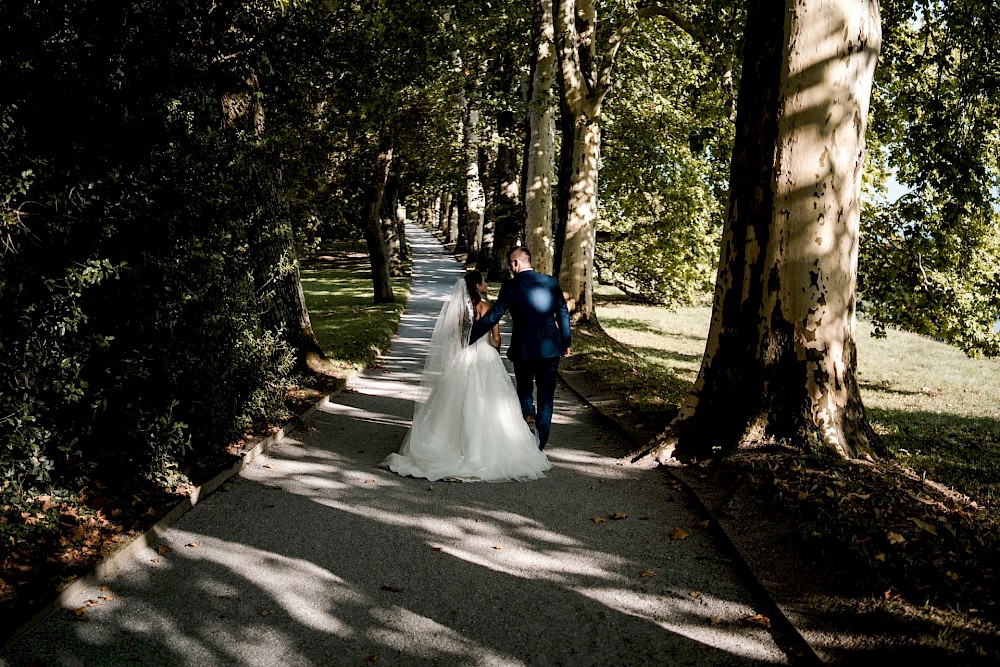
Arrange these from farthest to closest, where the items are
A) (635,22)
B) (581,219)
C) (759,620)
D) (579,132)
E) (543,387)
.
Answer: (635,22) → (581,219) → (579,132) → (543,387) → (759,620)

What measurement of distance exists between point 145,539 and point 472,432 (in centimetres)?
323

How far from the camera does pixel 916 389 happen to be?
16.6 m

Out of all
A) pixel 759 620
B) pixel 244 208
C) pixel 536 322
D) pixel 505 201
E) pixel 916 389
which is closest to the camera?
pixel 759 620

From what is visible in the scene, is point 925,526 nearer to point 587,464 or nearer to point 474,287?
point 587,464

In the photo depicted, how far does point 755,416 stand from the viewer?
713cm

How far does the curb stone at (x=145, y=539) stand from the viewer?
170 inches

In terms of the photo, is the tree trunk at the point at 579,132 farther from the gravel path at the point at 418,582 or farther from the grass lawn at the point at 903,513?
the gravel path at the point at 418,582

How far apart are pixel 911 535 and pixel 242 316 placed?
6.04m

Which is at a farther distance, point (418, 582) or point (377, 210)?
point (377, 210)

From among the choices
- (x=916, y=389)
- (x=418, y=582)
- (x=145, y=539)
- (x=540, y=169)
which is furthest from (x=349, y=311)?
(x=418, y=582)

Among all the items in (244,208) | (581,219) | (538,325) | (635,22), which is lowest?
(538,325)

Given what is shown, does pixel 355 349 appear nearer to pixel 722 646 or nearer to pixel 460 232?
pixel 722 646

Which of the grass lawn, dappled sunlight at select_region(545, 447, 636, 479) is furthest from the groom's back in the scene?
the grass lawn

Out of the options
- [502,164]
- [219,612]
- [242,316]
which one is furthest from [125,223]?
[502,164]
